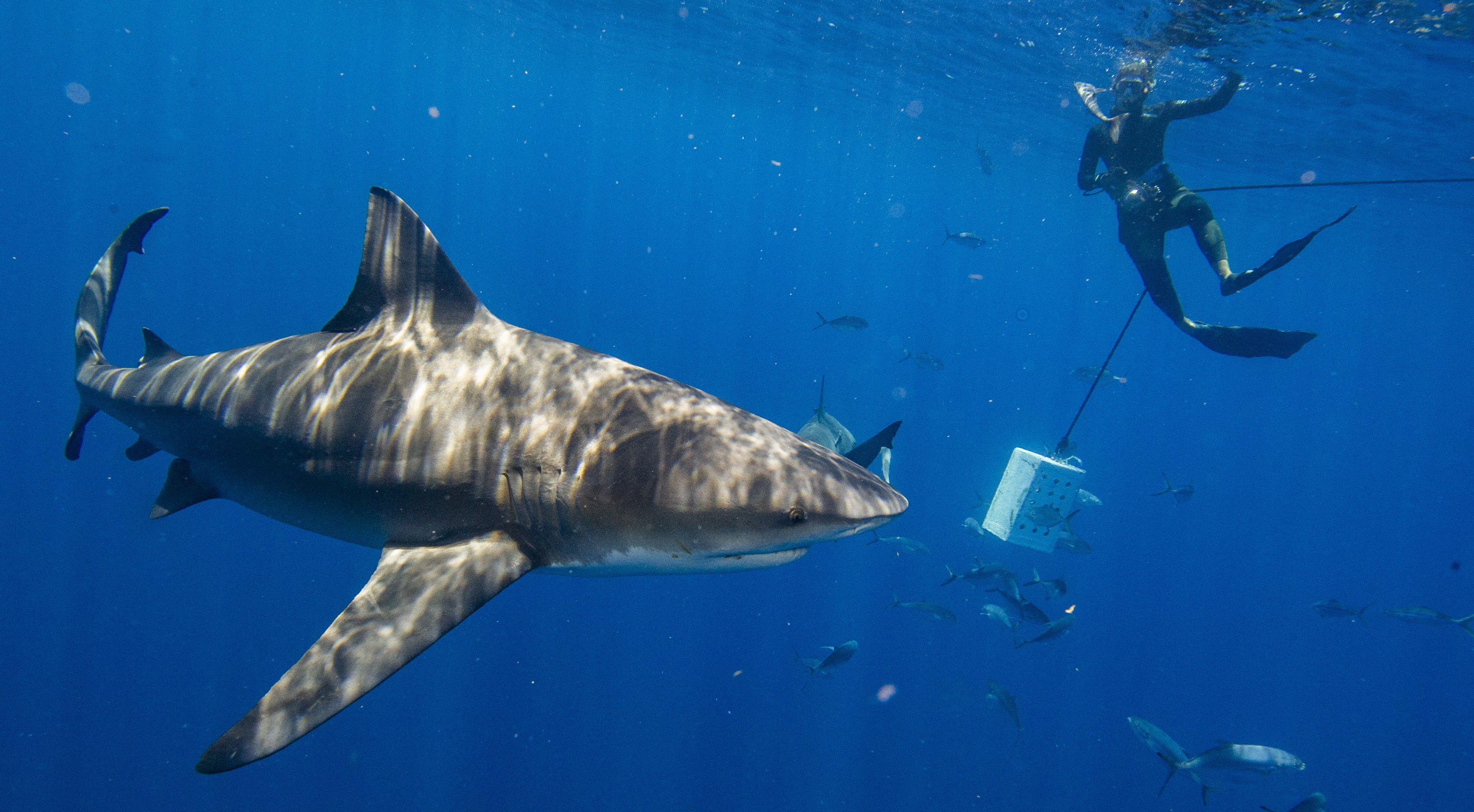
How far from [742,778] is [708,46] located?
91.1 feet

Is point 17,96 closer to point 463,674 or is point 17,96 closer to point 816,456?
point 463,674

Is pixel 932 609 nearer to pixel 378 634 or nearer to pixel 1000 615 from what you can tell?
pixel 1000 615

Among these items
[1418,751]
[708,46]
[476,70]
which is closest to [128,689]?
[708,46]

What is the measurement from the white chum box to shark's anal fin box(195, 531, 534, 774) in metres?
7.11

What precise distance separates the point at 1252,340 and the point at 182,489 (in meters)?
11.1

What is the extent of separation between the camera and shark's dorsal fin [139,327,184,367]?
16.2 ft

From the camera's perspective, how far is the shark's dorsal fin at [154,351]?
195 inches

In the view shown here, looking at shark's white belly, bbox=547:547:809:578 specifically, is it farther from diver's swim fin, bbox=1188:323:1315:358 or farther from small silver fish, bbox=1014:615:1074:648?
diver's swim fin, bbox=1188:323:1315:358

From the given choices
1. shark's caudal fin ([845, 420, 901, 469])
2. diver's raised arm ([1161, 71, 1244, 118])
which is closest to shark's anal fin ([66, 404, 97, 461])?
shark's caudal fin ([845, 420, 901, 469])

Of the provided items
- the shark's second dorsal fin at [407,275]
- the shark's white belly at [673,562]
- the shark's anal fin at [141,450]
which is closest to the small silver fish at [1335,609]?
the shark's white belly at [673,562]

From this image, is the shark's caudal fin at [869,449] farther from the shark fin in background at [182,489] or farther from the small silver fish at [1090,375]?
the small silver fish at [1090,375]

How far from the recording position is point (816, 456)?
3.07 metres

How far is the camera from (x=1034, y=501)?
8.30 meters

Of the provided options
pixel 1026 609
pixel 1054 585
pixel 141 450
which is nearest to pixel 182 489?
pixel 141 450
